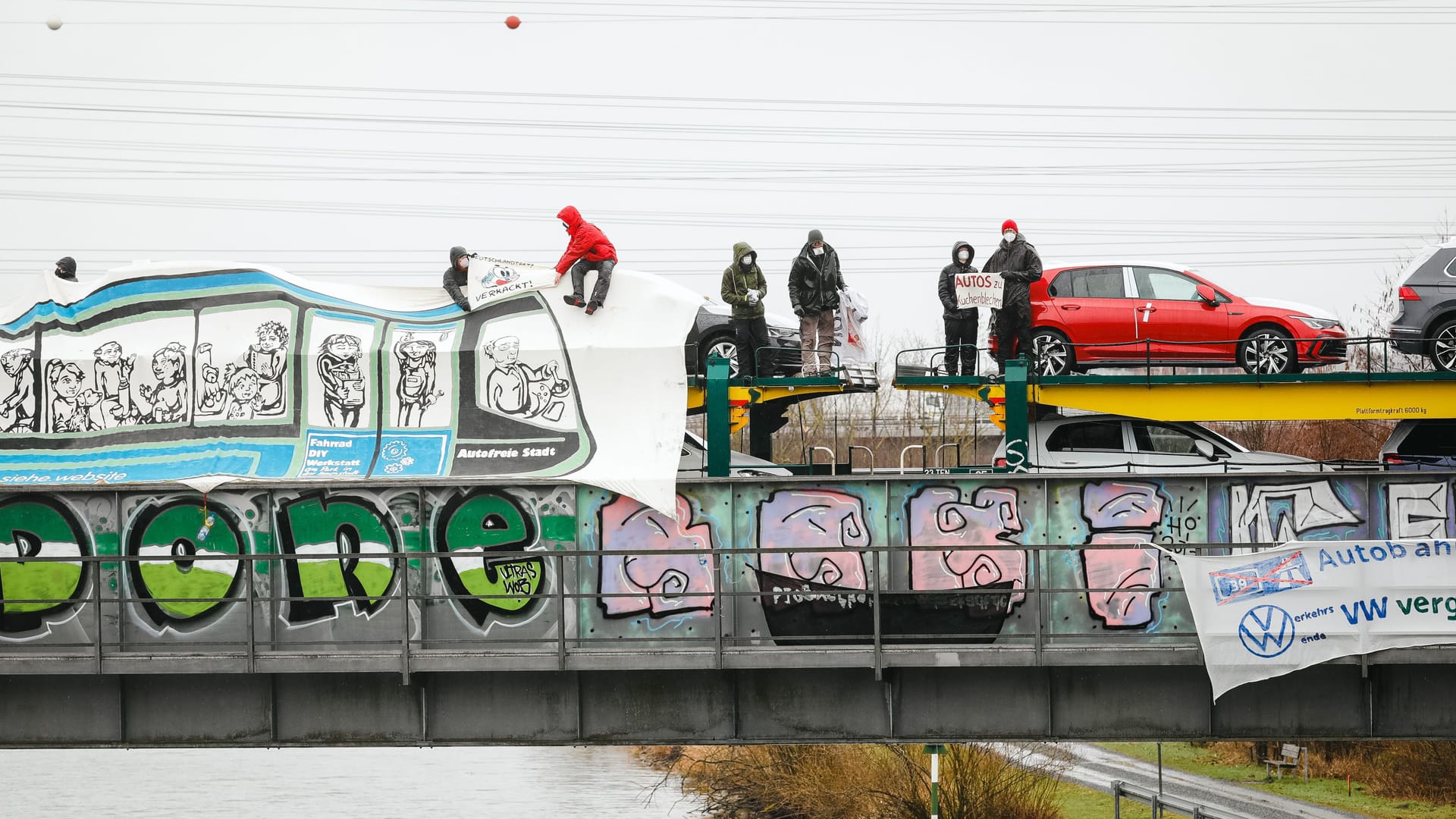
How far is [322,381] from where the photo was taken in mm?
17031

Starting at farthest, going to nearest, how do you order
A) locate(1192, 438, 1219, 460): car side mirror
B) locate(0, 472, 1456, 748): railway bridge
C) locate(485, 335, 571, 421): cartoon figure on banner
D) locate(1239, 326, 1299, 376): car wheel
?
1. locate(1239, 326, 1299, 376): car wheel
2. locate(1192, 438, 1219, 460): car side mirror
3. locate(485, 335, 571, 421): cartoon figure on banner
4. locate(0, 472, 1456, 748): railway bridge

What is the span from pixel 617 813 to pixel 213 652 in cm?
1802

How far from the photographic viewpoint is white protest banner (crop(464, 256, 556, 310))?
17281 mm

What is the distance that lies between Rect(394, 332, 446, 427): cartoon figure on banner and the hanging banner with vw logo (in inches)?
344

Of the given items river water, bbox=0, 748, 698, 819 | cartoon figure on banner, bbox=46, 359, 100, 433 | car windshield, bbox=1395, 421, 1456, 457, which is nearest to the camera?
cartoon figure on banner, bbox=46, 359, 100, 433

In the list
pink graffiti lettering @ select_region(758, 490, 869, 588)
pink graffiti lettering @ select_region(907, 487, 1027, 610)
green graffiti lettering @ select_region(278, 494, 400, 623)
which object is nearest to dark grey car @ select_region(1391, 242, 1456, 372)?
pink graffiti lettering @ select_region(907, 487, 1027, 610)

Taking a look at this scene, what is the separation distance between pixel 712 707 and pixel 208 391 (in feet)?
24.0

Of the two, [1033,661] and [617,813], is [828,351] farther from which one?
[617,813]

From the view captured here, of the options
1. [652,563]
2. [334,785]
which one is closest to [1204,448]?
[652,563]

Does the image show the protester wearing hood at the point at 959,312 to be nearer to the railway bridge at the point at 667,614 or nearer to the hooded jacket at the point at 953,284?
the hooded jacket at the point at 953,284

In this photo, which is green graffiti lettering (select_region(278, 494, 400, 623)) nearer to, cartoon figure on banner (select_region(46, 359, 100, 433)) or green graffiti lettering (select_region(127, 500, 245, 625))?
green graffiti lettering (select_region(127, 500, 245, 625))

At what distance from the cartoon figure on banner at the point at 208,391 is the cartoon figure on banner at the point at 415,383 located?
2206 millimetres

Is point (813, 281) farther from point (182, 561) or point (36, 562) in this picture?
point (36, 562)

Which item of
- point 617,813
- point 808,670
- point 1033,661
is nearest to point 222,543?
point 808,670
